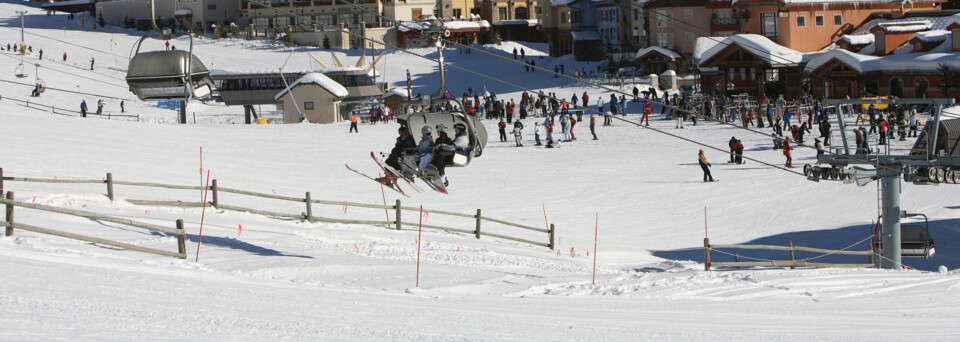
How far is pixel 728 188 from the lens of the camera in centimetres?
2827

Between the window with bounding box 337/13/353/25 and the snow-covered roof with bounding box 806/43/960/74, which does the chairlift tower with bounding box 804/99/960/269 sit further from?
the window with bounding box 337/13/353/25

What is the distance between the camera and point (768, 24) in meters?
57.2

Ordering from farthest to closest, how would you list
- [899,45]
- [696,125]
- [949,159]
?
[899,45] < [696,125] < [949,159]

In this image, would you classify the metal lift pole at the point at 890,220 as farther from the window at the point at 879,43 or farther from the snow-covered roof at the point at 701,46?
the snow-covered roof at the point at 701,46

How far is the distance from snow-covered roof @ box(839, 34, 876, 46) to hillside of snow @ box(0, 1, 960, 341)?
1317cm

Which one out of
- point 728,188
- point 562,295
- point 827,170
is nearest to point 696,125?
point 728,188

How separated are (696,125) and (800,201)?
15.9 meters

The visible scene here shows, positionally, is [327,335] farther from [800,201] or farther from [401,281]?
[800,201]

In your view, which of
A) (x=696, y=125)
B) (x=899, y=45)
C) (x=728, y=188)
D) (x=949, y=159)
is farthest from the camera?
(x=899, y=45)

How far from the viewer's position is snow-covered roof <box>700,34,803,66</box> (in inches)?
2041

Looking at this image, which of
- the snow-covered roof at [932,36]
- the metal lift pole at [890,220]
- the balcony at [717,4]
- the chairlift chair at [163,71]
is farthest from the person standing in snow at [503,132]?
the balcony at [717,4]

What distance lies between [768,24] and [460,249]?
41847 millimetres

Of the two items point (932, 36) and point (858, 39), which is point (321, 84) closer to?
point (858, 39)

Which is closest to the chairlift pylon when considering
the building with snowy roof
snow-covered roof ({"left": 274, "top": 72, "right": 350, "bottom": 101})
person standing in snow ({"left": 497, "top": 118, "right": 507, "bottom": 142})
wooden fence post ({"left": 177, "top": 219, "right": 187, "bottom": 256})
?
wooden fence post ({"left": 177, "top": 219, "right": 187, "bottom": 256})
